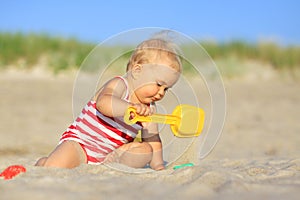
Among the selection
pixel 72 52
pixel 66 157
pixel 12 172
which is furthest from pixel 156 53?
pixel 72 52

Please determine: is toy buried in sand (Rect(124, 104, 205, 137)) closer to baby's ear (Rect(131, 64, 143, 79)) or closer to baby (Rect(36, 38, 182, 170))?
baby (Rect(36, 38, 182, 170))

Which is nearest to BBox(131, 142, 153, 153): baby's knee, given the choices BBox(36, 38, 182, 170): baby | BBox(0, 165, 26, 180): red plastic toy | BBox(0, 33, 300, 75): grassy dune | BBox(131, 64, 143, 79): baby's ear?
BBox(36, 38, 182, 170): baby

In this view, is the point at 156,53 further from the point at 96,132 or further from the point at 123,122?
the point at 96,132

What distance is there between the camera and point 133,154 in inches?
119

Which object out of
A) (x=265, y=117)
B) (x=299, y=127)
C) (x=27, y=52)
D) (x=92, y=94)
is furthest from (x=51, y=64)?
(x=92, y=94)

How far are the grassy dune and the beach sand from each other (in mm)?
401

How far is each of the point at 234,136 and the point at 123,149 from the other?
3.01 meters

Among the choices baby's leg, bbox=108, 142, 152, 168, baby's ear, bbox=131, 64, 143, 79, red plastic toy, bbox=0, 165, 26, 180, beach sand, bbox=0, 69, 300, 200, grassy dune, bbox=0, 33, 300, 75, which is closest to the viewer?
beach sand, bbox=0, 69, 300, 200

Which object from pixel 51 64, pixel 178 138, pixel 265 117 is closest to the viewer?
pixel 178 138

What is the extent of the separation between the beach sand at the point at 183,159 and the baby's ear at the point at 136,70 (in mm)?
532

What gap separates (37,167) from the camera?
270 centimetres

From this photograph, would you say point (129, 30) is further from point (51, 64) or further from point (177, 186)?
point (51, 64)

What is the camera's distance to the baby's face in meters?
2.81

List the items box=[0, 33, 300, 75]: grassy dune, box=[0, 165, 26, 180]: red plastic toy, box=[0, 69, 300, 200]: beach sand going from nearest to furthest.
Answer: box=[0, 69, 300, 200]: beach sand → box=[0, 165, 26, 180]: red plastic toy → box=[0, 33, 300, 75]: grassy dune
